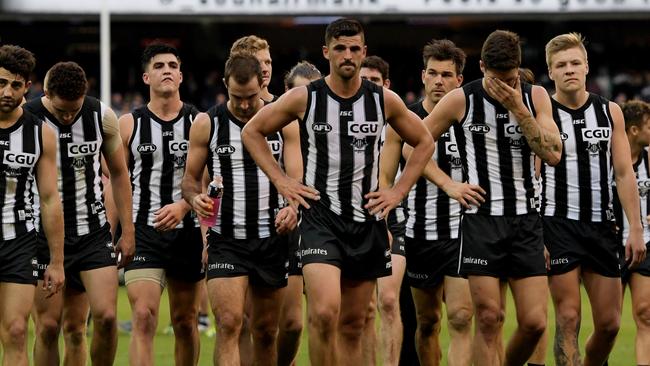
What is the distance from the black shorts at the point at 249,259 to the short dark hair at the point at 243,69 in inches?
42.5

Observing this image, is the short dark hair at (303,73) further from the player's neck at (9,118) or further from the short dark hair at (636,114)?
the player's neck at (9,118)

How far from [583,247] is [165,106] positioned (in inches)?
128

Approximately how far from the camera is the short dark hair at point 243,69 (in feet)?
31.5

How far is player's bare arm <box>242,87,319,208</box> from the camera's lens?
900cm

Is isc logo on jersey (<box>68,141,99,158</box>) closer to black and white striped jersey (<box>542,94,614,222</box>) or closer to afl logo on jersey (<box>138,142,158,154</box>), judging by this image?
afl logo on jersey (<box>138,142,158,154</box>)

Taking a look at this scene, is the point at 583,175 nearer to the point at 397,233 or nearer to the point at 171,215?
the point at 397,233

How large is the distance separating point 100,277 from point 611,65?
69.1 ft

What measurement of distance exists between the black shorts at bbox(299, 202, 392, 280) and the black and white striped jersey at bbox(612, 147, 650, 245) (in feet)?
8.84

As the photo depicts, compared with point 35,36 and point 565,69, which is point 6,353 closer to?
point 565,69

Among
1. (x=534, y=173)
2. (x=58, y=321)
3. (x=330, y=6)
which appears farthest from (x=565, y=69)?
(x=330, y=6)

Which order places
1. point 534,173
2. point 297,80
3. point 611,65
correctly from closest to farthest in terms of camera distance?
point 534,173 < point 297,80 < point 611,65

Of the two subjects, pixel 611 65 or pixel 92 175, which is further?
pixel 611 65

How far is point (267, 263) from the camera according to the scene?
984cm

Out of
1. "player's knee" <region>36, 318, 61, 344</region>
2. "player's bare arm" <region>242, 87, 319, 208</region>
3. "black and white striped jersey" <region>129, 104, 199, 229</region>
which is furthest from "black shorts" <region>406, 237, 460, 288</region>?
"player's knee" <region>36, 318, 61, 344</region>
